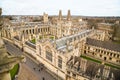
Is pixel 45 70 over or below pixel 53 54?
below

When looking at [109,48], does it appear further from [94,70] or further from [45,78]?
[45,78]

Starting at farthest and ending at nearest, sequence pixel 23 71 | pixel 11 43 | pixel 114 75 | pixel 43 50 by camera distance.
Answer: pixel 11 43
pixel 43 50
pixel 23 71
pixel 114 75

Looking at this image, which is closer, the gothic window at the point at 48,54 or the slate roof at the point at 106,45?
the gothic window at the point at 48,54

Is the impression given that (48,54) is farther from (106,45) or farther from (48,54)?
(106,45)

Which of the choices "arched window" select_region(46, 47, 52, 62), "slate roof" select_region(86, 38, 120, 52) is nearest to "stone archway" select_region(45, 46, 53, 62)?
"arched window" select_region(46, 47, 52, 62)

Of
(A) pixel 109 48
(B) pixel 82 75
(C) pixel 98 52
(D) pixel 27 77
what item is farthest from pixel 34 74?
(A) pixel 109 48

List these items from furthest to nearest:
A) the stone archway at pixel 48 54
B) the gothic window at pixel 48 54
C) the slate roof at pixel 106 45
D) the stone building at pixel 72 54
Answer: the slate roof at pixel 106 45
the gothic window at pixel 48 54
the stone archway at pixel 48 54
the stone building at pixel 72 54

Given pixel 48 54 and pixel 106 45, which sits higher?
pixel 106 45

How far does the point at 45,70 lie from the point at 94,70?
49.2 feet

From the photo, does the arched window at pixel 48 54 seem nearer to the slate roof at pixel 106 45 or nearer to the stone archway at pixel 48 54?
the stone archway at pixel 48 54

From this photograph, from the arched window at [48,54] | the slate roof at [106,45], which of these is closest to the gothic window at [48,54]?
the arched window at [48,54]

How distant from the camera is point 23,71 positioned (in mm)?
31359

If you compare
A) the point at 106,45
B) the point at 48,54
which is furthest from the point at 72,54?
the point at 106,45

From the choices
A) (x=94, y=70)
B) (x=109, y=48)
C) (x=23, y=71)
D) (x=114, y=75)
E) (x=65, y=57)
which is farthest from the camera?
(x=109, y=48)
